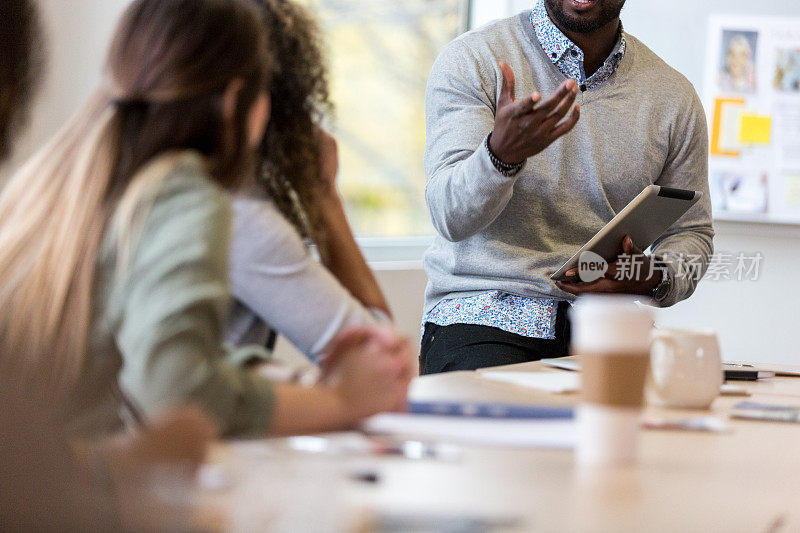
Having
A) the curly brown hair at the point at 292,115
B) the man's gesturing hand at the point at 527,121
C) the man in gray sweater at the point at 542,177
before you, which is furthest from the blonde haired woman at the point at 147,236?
the man in gray sweater at the point at 542,177

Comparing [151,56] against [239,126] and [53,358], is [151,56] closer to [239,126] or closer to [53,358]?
[239,126]

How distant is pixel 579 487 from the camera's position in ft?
2.50

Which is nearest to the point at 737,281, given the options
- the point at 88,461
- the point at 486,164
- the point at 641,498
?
the point at 486,164

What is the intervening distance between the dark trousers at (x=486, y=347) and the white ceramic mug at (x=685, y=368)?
71 cm

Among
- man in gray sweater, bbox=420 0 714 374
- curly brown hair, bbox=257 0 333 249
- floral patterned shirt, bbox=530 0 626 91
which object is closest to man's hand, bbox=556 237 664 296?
man in gray sweater, bbox=420 0 714 374

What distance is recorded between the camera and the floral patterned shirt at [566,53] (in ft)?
7.28

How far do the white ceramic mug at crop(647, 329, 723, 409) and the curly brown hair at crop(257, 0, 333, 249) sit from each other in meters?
0.49

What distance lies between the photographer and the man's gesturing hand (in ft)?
5.50

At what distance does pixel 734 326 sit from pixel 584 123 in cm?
178

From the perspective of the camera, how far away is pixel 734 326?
3.69m

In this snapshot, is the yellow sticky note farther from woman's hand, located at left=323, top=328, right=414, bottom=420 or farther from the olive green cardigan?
the olive green cardigan

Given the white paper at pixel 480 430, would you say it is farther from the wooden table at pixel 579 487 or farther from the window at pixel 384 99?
the window at pixel 384 99

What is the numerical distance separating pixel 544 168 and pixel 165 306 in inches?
60.9

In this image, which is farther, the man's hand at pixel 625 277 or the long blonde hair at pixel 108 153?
the man's hand at pixel 625 277
